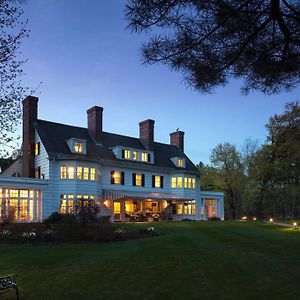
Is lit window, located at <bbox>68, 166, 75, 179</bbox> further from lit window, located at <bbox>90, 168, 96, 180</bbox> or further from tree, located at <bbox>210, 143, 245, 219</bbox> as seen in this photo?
tree, located at <bbox>210, 143, 245, 219</bbox>

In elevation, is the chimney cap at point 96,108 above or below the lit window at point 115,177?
above

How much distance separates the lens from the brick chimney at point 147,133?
42.9m

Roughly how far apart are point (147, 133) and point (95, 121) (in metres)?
6.44

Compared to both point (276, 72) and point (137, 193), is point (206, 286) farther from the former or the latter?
point (137, 193)

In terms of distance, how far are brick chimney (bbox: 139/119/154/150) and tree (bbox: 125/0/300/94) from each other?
33165 mm

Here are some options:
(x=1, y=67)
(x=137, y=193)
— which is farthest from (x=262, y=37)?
(x=137, y=193)

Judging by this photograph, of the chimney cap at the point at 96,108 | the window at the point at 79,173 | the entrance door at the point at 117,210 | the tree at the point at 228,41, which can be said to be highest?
the chimney cap at the point at 96,108

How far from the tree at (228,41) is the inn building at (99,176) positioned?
71.2ft

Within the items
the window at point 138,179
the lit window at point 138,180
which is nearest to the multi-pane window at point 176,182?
the window at point 138,179

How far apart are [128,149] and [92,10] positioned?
3137cm

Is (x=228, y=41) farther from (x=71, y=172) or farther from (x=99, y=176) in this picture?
(x=99, y=176)

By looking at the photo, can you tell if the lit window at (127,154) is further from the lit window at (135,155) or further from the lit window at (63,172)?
the lit window at (63,172)

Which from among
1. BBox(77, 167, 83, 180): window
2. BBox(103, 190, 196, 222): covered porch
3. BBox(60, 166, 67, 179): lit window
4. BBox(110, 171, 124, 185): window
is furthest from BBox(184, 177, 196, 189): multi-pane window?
BBox(60, 166, 67, 179): lit window

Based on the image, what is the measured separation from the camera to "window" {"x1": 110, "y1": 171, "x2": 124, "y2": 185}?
38.1 metres
